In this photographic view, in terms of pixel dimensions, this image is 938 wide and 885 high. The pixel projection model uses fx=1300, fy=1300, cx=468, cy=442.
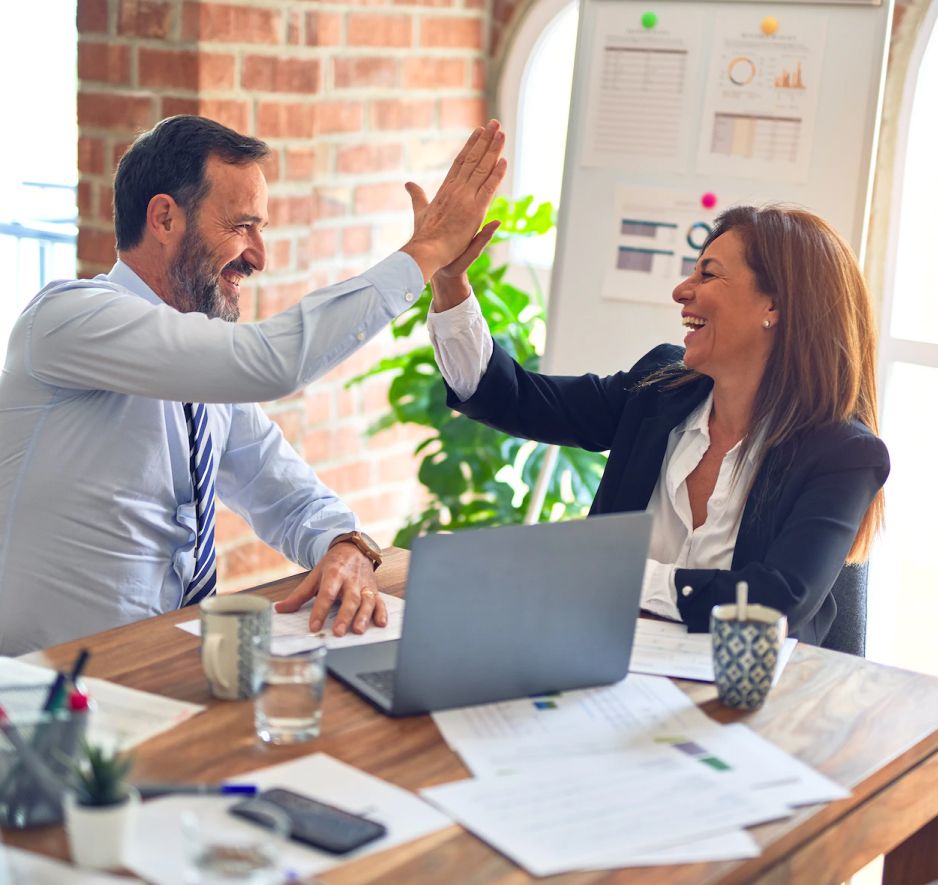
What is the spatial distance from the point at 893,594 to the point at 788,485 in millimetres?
1519

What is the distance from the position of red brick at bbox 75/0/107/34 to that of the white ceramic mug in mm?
1862

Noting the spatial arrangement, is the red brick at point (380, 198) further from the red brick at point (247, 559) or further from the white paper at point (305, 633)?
the white paper at point (305, 633)

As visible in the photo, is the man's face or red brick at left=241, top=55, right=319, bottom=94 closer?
the man's face

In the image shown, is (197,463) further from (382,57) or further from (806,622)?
(382,57)

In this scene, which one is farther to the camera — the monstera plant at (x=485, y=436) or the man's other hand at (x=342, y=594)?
the monstera plant at (x=485, y=436)

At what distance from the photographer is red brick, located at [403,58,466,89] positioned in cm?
349

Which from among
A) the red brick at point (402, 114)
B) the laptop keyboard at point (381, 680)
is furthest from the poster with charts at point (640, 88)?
the laptop keyboard at point (381, 680)

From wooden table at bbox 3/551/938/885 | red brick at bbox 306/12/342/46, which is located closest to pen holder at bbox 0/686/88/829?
wooden table at bbox 3/551/938/885

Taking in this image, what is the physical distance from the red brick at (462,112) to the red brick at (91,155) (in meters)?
1.09

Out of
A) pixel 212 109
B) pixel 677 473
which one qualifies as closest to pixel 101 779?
pixel 677 473

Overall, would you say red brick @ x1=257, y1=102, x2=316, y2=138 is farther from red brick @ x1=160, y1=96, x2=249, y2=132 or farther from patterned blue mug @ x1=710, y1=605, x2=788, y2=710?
patterned blue mug @ x1=710, y1=605, x2=788, y2=710

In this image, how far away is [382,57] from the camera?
335 centimetres

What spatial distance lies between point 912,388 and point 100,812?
259 centimetres

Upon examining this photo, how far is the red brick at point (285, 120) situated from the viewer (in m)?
2.92
